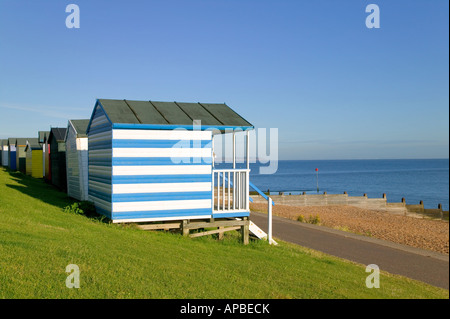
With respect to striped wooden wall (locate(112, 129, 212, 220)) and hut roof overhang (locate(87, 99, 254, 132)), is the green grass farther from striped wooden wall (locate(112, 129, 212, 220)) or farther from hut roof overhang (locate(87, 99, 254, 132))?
hut roof overhang (locate(87, 99, 254, 132))

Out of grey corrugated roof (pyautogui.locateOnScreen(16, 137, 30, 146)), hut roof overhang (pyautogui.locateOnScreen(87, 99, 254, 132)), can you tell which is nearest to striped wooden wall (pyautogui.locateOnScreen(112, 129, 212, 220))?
hut roof overhang (pyautogui.locateOnScreen(87, 99, 254, 132))

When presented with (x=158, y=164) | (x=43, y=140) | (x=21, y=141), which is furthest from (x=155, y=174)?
(x=21, y=141)

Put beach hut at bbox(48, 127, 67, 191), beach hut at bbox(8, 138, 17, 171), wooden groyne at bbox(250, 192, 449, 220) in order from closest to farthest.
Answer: beach hut at bbox(48, 127, 67, 191), wooden groyne at bbox(250, 192, 449, 220), beach hut at bbox(8, 138, 17, 171)

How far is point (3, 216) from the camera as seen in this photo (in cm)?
1003

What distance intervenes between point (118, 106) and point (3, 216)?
4.21m

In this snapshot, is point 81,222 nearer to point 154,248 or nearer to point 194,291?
point 154,248

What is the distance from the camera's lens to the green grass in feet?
19.7

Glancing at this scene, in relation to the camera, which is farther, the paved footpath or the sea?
the sea

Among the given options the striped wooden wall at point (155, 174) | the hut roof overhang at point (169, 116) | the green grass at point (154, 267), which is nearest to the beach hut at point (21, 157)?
the hut roof overhang at point (169, 116)

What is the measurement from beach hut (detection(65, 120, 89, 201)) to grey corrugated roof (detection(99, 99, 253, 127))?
6.13m

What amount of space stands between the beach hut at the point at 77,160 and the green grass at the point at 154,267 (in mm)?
5907

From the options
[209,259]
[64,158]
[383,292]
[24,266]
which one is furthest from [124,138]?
[64,158]

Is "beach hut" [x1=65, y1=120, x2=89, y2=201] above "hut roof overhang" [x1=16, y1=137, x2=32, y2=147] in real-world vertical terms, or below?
below

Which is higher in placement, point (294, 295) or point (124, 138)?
point (124, 138)
